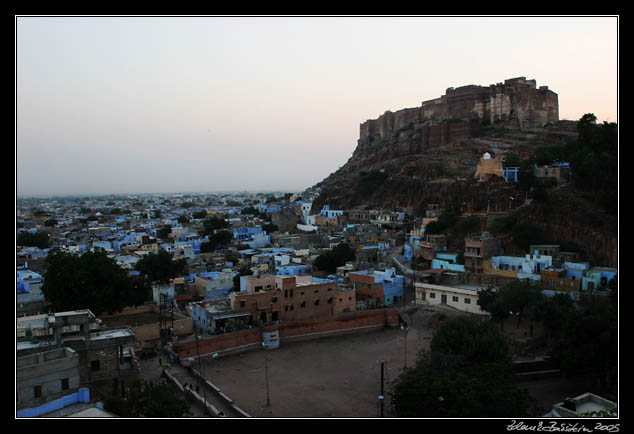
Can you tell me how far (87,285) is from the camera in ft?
57.2

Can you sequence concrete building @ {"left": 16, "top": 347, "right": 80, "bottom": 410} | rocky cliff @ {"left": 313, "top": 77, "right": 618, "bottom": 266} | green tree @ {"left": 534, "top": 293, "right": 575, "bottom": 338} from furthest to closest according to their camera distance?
1. rocky cliff @ {"left": 313, "top": 77, "right": 618, "bottom": 266}
2. green tree @ {"left": 534, "top": 293, "right": 575, "bottom": 338}
3. concrete building @ {"left": 16, "top": 347, "right": 80, "bottom": 410}

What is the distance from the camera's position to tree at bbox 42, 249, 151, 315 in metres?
17.2

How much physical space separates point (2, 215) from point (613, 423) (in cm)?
746

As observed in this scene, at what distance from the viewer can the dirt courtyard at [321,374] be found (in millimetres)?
12609

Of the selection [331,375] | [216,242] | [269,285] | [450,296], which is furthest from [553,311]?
[216,242]

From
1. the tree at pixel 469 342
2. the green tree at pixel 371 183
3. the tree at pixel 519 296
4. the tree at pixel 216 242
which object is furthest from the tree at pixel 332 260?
the green tree at pixel 371 183

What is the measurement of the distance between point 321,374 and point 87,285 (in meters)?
8.43

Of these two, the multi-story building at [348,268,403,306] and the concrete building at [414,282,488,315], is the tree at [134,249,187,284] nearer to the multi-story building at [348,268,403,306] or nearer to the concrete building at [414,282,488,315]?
the multi-story building at [348,268,403,306]

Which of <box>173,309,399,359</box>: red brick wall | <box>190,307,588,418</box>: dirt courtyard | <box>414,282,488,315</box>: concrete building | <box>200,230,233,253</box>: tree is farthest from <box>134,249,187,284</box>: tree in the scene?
<box>414,282,488,315</box>: concrete building

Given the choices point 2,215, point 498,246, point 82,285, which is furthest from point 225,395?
point 498,246

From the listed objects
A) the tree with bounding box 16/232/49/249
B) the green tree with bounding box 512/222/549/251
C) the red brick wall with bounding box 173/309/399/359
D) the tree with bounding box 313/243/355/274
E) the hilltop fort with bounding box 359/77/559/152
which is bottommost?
the red brick wall with bounding box 173/309/399/359

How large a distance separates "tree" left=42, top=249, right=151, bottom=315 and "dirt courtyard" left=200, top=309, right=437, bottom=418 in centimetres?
442

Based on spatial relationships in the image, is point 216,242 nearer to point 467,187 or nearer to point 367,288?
point 367,288

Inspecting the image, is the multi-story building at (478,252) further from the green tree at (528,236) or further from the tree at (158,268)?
the tree at (158,268)
